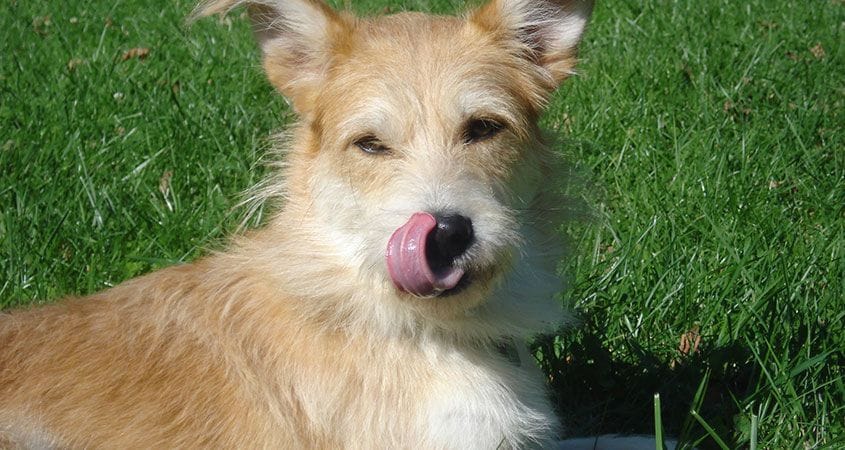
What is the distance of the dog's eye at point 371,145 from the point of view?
3.32 metres

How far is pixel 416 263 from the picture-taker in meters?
2.95

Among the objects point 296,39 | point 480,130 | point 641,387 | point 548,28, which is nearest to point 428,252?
point 480,130

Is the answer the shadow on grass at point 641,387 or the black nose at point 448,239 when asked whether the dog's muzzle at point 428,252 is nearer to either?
the black nose at point 448,239

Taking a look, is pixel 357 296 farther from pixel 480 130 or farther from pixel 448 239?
pixel 480 130

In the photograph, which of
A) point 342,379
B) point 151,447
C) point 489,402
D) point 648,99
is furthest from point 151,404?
point 648,99

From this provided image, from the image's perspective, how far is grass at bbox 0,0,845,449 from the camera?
4.18 meters

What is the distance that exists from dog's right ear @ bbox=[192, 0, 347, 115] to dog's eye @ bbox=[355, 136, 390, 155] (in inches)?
13.7

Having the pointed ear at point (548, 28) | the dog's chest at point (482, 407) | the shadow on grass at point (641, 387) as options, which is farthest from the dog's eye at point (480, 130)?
the shadow on grass at point (641, 387)

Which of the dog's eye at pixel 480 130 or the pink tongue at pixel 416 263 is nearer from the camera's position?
the pink tongue at pixel 416 263

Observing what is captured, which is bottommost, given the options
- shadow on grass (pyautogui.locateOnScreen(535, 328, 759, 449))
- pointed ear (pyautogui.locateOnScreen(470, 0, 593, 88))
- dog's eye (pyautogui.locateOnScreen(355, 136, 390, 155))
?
shadow on grass (pyautogui.locateOnScreen(535, 328, 759, 449))

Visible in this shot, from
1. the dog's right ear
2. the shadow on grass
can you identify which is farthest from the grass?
the dog's right ear

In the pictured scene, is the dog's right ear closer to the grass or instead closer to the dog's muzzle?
the dog's muzzle

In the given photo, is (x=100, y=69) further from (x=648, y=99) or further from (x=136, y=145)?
(x=648, y=99)

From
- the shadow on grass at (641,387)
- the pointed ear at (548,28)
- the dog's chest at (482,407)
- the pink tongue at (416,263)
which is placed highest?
the pointed ear at (548,28)
